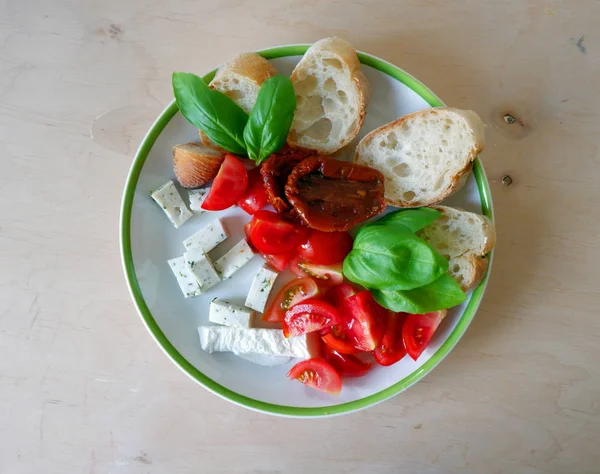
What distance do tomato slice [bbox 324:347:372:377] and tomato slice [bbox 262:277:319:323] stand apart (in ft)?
0.71

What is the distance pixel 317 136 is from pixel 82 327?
1105 mm

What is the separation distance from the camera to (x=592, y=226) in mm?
1719

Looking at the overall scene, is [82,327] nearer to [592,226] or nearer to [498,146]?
[498,146]

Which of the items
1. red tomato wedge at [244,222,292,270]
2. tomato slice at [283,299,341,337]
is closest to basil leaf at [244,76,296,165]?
red tomato wedge at [244,222,292,270]

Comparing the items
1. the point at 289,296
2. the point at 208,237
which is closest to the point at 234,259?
the point at 208,237

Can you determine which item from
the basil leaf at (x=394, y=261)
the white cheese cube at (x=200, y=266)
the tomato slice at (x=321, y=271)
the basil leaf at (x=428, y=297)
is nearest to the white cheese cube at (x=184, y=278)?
the white cheese cube at (x=200, y=266)

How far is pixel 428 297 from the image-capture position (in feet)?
4.94

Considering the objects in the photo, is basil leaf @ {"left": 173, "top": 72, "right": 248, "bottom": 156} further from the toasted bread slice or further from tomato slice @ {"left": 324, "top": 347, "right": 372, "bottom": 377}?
tomato slice @ {"left": 324, "top": 347, "right": 372, "bottom": 377}

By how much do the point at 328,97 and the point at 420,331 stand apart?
823 millimetres

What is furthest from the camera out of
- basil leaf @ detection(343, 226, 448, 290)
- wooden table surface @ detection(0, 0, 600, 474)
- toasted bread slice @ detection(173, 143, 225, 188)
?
wooden table surface @ detection(0, 0, 600, 474)

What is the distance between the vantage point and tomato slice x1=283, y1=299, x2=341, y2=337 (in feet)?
5.43

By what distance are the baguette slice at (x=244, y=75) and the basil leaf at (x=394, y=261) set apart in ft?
1.93

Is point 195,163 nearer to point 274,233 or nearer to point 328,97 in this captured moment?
point 274,233

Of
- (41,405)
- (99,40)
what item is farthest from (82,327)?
(99,40)
